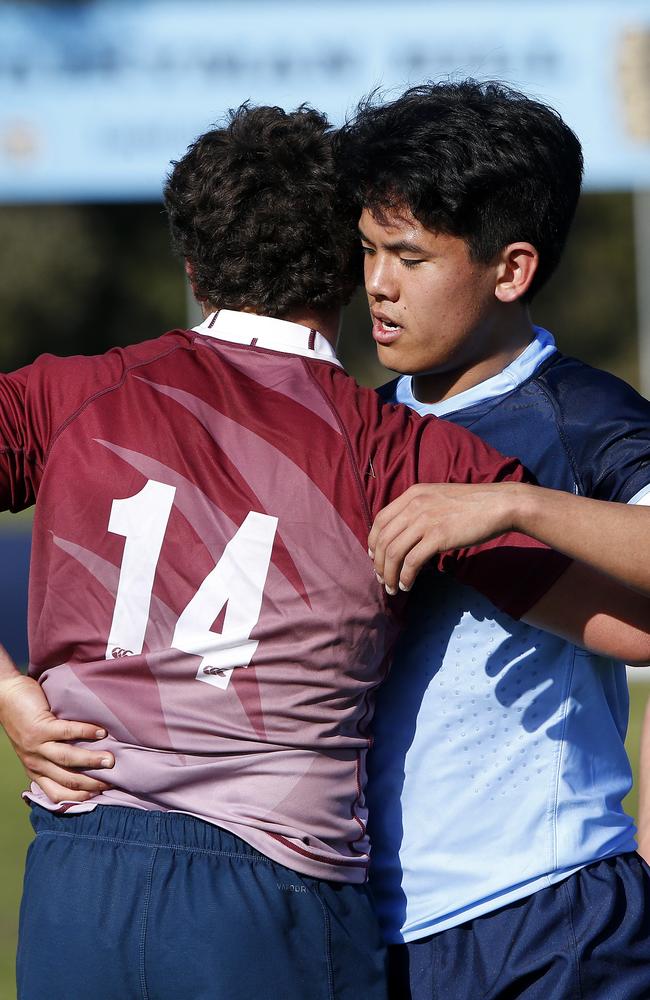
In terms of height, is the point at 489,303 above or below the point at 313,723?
above

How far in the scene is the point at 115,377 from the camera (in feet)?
6.65

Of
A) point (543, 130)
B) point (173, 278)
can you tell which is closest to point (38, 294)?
point (173, 278)

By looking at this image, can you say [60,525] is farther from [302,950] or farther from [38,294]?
[38,294]

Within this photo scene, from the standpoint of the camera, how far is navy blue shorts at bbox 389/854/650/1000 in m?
2.09

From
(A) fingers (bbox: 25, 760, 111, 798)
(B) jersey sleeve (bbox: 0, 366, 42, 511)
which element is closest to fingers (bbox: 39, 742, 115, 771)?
(A) fingers (bbox: 25, 760, 111, 798)

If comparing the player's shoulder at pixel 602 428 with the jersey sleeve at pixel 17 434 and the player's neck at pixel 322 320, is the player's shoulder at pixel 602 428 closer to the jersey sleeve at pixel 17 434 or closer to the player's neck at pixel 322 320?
the player's neck at pixel 322 320

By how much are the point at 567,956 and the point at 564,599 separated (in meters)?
0.55

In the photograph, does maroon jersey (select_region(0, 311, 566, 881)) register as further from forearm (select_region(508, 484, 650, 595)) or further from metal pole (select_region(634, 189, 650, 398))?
metal pole (select_region(634, 189, 650, 398))

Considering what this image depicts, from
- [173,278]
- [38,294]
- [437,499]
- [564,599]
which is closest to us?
[437,499]

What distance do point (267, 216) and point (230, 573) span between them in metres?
0.60

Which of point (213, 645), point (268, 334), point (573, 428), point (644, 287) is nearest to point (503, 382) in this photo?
point (573, 428)

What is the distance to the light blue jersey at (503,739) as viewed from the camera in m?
2.11

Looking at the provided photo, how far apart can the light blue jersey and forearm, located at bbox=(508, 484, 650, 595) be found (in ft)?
0.60

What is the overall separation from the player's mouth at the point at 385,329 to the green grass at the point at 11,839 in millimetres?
2623
